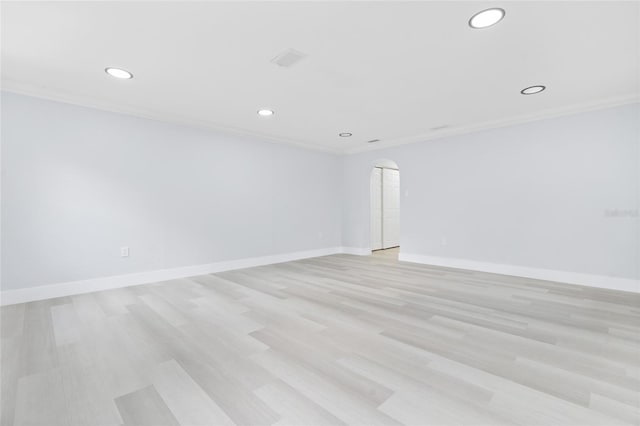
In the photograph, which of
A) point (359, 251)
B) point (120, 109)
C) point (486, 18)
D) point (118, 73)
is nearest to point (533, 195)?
point (486, 18)

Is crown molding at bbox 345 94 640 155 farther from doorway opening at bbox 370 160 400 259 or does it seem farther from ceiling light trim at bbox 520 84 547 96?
doorway opening at bbox 370 160 400 259

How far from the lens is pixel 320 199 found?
6273 millimetres

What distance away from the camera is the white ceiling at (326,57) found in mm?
1917

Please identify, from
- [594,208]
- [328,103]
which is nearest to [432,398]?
[328,103]

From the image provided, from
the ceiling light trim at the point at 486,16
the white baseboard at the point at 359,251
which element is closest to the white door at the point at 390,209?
the white baseboard at the point at 359,251

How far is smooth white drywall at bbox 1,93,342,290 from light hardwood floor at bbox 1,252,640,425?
24.6 inches

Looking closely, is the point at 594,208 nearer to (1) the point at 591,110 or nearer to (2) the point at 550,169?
(2) the point at 550,169

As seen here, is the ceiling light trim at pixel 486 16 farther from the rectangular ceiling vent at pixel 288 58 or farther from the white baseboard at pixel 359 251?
the white baseboard at pixel 359 251

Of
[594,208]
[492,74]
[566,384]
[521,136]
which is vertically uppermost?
[492,74]

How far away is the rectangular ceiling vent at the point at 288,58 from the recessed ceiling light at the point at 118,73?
1.45m

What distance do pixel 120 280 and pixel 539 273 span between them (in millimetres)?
5716

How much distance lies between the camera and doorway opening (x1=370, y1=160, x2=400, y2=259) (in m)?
7.08

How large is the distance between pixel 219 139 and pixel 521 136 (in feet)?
15.2

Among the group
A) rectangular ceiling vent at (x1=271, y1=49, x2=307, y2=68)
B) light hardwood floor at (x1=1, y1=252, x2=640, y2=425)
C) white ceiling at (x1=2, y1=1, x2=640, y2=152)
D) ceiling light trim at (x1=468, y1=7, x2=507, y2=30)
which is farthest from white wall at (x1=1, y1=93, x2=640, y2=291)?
ceiling light trim at (x1=468, y1=7, x2=507, y2=30)
